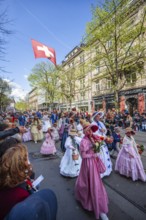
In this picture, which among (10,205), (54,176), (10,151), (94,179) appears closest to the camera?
(10,205)

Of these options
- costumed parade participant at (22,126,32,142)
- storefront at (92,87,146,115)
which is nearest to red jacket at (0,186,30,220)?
costumed parade participant at (22,126,32,142)

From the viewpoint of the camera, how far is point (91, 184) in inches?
106

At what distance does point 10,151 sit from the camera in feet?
4.65

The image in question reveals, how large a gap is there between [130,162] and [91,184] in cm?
187

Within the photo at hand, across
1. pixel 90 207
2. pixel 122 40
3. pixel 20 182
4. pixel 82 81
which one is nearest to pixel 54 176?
pixel 90 207

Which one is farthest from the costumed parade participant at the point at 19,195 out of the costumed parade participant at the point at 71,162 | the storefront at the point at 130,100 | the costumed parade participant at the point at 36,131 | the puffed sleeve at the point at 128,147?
the storefront at the point at 130,100

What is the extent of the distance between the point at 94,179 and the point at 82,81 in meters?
31.5

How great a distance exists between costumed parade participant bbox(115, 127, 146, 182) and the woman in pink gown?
1.60 m

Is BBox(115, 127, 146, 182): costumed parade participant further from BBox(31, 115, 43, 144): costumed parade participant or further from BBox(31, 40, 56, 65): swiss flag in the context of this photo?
BBox(31, 40, 56, 65): swiss flag

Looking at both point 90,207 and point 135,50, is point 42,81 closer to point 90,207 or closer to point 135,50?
point 135,50

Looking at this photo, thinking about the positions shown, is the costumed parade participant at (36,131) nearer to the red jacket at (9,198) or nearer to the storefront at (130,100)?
the red jacket at (9,198)

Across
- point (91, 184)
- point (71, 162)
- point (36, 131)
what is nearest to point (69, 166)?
point (71, 162)

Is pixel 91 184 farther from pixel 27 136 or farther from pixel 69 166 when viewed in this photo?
pixel 27 136

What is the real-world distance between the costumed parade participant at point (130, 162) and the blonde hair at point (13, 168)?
3.45 m
